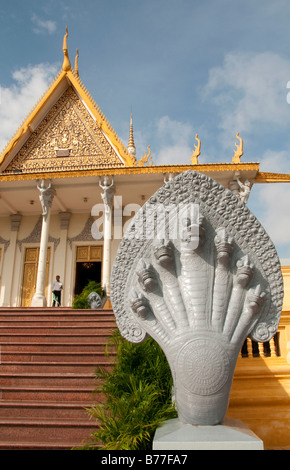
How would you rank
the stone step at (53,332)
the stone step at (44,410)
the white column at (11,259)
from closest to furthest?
the stone step at (44,410) → the stone step at (53,332) → the white column at (11,259)

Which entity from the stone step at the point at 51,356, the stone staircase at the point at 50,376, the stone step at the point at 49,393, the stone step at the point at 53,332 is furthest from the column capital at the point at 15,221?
the stone step at the point at 49,393

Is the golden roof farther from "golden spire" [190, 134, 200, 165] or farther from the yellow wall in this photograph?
the yellow wall

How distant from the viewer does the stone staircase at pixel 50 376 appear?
118 inches

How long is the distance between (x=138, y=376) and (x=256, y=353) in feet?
5.63

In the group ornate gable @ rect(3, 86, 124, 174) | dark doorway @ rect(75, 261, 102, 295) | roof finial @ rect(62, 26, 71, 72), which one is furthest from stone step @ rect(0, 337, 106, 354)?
roof finial @ rect(62, 26, 71, 72)

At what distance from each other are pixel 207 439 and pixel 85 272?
10353mm

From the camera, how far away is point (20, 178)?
951 cm

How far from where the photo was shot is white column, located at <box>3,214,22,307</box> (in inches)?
424

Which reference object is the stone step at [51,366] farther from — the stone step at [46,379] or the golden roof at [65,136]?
the golden roof at [65,136]

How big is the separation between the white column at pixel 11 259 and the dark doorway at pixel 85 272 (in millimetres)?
1851

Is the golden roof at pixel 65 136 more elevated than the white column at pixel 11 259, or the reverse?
the golden roof at pixel 65 136

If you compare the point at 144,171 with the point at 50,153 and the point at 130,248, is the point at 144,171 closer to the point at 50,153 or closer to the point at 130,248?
the point at 50,153

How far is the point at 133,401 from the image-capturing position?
2695 mm
